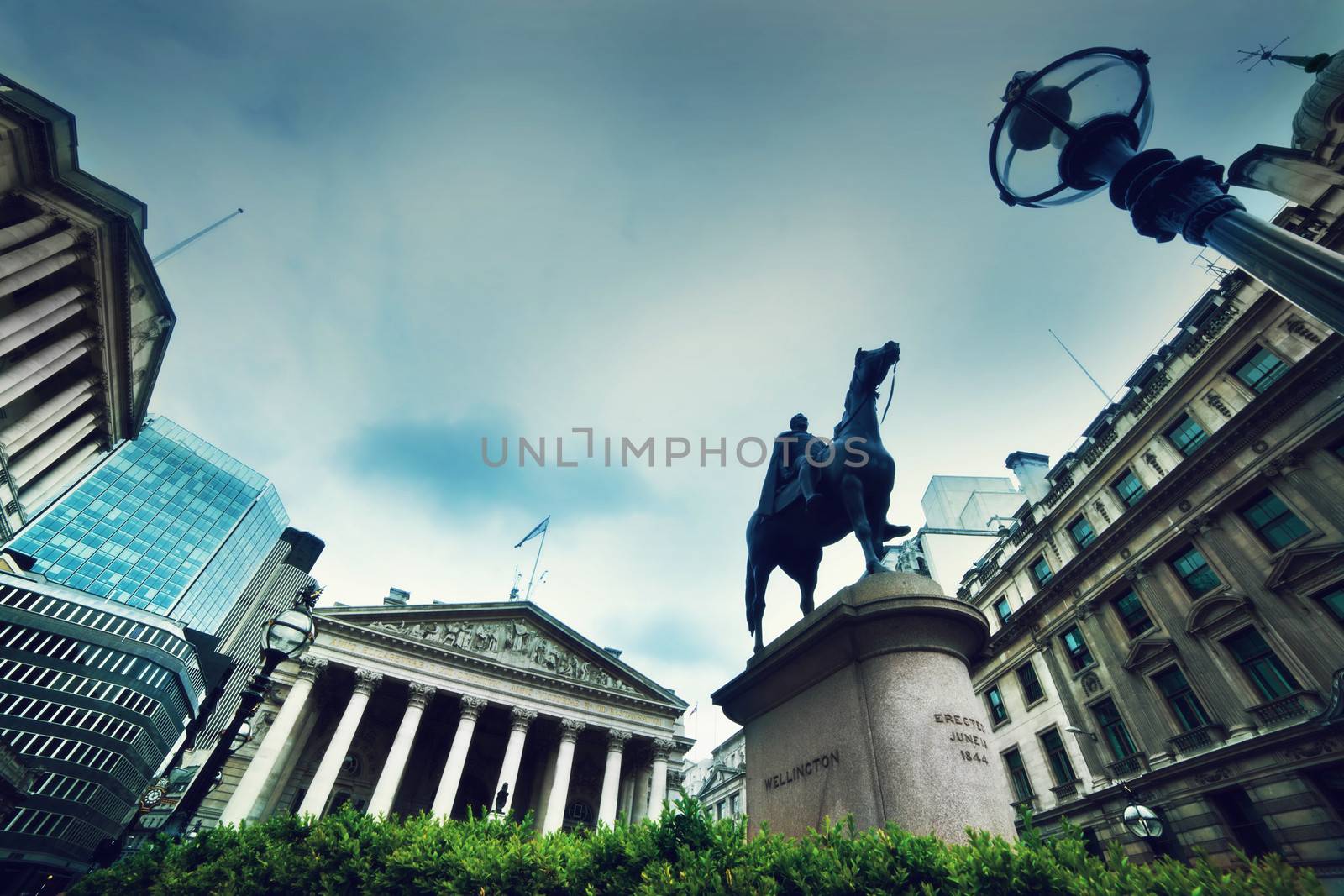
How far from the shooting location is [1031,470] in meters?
33.6

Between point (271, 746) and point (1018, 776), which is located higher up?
point (1018, 776)

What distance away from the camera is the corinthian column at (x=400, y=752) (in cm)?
2752

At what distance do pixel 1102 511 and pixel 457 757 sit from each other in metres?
33.3

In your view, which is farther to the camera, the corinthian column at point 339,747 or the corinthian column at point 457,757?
the corinthian column at point 457,757

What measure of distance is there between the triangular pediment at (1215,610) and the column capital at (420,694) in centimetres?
3405

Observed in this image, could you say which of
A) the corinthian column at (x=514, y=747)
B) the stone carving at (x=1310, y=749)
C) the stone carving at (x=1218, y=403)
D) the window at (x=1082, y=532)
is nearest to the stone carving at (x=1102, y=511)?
the window at (x=1082, y=532)

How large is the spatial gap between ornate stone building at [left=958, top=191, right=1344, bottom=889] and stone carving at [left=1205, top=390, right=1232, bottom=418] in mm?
48

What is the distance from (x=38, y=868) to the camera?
40156 mm

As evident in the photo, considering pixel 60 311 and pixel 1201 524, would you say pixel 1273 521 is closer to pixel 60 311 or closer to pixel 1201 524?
pixel 1201 524

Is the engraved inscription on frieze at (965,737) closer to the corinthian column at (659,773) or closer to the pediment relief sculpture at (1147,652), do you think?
the pediment relief sculpture at (1147,652)

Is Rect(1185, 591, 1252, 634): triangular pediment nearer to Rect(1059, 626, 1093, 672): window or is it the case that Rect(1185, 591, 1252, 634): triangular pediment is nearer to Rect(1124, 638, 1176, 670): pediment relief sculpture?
Rect(1124, 638, 1176, 670): pediment relief sculpture

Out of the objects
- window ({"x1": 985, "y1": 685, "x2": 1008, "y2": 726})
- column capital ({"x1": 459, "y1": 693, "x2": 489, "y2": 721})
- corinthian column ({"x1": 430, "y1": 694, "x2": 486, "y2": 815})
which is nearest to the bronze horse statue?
window ({"x1": 985, "y1": 685, "x2": 1008, "y2": 726})

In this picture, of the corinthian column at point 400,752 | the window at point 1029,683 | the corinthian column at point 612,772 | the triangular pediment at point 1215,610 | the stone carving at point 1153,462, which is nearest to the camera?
the triangular pediment at point 1215,610

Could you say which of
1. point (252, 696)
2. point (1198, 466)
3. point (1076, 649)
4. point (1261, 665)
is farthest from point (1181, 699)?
point (252, 696)
